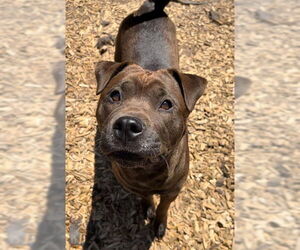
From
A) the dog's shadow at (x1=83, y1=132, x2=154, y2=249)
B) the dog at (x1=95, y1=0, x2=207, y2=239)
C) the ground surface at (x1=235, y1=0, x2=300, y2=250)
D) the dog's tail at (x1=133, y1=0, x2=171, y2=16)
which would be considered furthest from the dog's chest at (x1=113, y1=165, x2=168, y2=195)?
the dog's tail at (x1=133, y1=0, x2=171, y2=16)

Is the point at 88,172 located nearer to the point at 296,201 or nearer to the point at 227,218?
the point at 227,218

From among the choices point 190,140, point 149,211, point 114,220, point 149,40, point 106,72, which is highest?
point 106,72

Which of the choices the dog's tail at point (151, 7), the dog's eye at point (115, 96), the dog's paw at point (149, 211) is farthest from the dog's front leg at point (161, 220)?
the dog's tail at point (151, 7)

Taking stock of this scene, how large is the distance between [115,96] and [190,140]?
2.18 meters

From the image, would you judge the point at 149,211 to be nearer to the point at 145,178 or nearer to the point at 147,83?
the point at 145,178

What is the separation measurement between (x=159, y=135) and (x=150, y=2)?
9.18 ft

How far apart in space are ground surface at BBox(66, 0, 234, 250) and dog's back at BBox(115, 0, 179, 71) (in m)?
1.05

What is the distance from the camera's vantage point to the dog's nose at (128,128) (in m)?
3.71

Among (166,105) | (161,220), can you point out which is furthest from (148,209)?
(166,105)

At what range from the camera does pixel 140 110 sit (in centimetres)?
397

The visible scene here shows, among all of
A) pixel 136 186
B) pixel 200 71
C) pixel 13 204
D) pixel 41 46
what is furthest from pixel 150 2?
pixel 13 204

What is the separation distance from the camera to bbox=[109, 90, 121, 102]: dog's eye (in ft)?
14.0

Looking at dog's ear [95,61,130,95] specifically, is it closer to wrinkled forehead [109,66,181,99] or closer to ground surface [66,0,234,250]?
→ wrinkled forehead [109,66,181,99]

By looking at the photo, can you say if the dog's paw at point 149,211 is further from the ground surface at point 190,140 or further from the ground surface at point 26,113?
the ground surface at point 26,113
